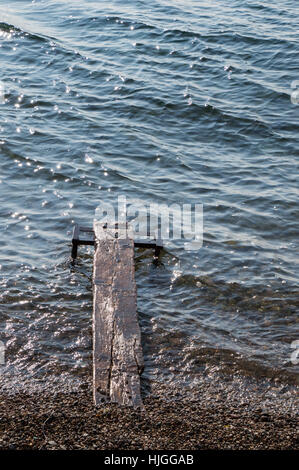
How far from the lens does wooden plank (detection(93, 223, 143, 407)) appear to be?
6.98 metres

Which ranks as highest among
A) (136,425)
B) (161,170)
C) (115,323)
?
(161,170)

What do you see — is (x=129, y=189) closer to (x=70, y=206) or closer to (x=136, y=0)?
(x=70, y=206)

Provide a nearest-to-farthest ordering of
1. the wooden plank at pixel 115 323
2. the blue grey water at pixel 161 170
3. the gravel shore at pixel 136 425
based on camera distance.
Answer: the gravel shore at pixel 136 425
the wooden plank at pixel 115 323
the blue grey water at pixel 161 170

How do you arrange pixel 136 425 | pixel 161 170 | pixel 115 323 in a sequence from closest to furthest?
pixel 136 425 → pixel 115 323 → pixel 161 170

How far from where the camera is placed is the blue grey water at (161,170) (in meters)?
8.34

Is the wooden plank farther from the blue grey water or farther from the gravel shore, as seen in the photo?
the blue grey water

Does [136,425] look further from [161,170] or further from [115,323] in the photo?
[161,170]

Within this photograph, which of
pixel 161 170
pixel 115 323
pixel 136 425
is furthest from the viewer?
pixel 161 170

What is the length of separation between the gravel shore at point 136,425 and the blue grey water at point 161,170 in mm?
542

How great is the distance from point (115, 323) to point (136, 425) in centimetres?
165

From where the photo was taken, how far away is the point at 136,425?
6418 millimetres

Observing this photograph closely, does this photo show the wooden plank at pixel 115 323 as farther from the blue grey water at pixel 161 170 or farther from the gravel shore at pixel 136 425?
the blue grey water at pixel 161 170

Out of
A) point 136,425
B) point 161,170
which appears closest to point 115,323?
point 136,425

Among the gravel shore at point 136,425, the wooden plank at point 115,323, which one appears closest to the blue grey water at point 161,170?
the wooden plank at point 115,323
